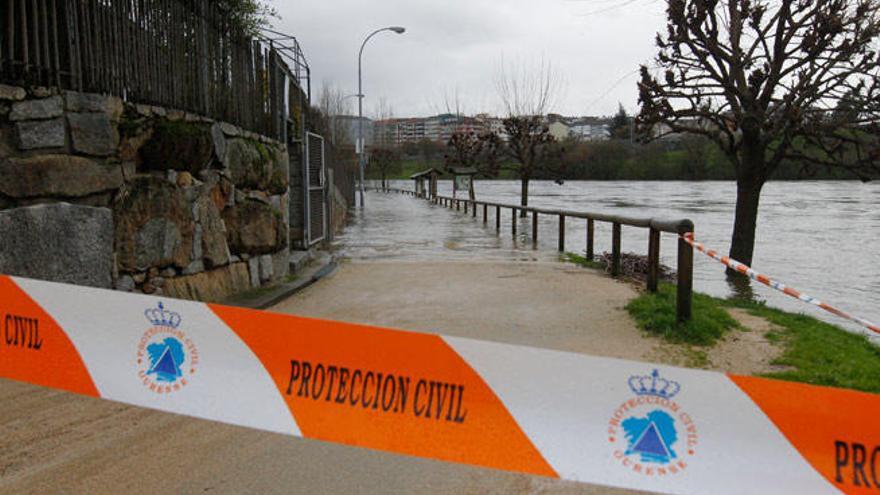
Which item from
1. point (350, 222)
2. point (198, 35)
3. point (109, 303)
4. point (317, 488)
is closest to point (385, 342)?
point (317, 488)

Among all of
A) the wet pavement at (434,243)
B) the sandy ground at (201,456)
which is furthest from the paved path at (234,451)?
the wet pavement at (434,243)

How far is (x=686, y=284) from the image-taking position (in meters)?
5.64

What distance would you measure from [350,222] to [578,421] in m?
21.5

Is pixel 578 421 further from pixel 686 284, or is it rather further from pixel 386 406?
pixel 686 284

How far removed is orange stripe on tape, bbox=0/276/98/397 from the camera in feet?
9.66

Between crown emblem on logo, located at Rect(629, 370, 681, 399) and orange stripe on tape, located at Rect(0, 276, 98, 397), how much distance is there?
217cm

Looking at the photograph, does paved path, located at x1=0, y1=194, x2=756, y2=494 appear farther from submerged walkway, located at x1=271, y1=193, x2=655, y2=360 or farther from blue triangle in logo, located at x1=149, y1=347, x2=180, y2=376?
blue triangle in logo, located at x1=149, y1=347, x2=180, y2=376

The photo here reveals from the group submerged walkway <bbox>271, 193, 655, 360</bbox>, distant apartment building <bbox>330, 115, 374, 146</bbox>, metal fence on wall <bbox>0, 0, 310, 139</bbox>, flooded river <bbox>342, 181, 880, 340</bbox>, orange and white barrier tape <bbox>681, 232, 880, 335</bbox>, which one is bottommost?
flooded river <bbox>342, 181, 880, 340</bbox>

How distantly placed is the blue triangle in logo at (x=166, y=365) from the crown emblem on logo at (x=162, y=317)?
0.10m

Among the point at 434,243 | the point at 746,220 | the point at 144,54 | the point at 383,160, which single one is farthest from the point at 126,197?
the point at 383,160

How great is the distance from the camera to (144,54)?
552cm

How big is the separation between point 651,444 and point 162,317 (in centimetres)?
186

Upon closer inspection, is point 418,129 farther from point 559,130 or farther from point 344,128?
point 344,128

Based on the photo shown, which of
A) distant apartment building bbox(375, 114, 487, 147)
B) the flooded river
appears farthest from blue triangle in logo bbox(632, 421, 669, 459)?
distant apartment building bbox(375, 114, 487, 147)
